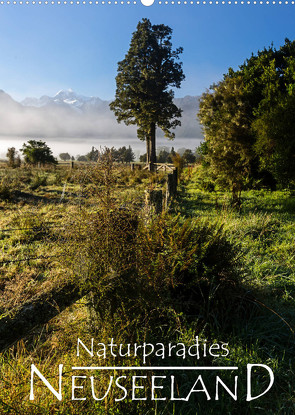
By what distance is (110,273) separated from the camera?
2.30 meters

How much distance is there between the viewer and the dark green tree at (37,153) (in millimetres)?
30422

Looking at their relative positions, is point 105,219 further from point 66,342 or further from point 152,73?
point 152,73

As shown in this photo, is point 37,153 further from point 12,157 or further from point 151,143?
point 151,143

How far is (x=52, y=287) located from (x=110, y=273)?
0.48 meters

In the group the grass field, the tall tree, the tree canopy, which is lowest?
the grass field

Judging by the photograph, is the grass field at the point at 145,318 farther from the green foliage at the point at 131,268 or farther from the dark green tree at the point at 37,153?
the dark green tree at the point at 37,153

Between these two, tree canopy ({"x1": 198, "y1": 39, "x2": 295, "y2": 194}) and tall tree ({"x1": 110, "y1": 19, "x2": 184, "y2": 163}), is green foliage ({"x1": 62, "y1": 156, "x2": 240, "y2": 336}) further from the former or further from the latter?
tall tree ({"x1": 110, "y1": 19, "x2": 184, "y2": 163})

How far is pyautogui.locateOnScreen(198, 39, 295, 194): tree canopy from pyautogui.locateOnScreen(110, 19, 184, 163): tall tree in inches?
705

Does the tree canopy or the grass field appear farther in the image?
the tree canopy

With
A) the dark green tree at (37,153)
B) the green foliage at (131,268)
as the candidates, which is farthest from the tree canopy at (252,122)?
the dark green tree at (37,153)

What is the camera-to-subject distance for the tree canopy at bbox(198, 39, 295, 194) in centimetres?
841

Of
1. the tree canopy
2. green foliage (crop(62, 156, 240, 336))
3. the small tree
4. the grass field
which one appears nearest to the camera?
the grass field

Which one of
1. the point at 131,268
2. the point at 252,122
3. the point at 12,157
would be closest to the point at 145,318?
the point at 131,268

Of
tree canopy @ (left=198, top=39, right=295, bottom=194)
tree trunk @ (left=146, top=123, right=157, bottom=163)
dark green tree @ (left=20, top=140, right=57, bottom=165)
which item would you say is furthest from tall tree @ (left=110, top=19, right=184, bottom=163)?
tree canopy @ (left=198, top=39, right=295, bottom=194)
